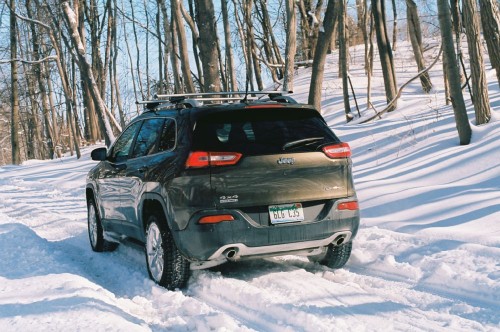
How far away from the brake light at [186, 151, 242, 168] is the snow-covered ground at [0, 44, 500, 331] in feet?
3.82

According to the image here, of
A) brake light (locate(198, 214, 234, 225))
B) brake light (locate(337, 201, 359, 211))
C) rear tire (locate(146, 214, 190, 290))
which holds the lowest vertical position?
rear tire (locate(146, 214, 190, 290))

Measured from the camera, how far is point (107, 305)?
15.1 feet

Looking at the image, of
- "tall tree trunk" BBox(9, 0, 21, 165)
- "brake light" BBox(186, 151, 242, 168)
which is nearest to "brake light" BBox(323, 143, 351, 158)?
"brake light" BBox(186, 151, 242, 168)

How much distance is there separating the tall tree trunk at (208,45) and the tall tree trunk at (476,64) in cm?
573

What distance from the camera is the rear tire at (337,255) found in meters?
5.82

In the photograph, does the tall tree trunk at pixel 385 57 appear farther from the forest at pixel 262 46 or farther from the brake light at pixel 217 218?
the brake light at pixel 217 218

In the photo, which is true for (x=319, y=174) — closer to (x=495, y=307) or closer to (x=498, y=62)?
(x=495, y=307)

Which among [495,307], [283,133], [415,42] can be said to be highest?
[415,42]

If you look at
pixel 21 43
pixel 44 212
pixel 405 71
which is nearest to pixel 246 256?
pixel 44 212

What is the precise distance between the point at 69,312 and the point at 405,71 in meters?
27.3

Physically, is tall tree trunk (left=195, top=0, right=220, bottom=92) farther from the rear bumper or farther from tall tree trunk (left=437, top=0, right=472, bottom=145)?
the rear bumper

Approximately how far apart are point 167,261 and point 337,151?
1.93 meters

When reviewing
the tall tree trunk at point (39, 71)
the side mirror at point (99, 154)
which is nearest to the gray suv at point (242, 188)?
the side mirror at point (99, 154)

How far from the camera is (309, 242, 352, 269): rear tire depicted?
19.1 ft
